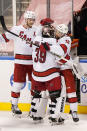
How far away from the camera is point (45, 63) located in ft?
16.4

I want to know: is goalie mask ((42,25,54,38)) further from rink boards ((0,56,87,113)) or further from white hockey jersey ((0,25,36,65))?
rink boards ((0,56,87,113))

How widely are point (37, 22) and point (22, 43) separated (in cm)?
91

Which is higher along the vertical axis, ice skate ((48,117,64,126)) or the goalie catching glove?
the goalie catching glove

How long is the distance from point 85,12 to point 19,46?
1095 mm

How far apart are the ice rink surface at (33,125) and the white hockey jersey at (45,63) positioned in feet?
1.70

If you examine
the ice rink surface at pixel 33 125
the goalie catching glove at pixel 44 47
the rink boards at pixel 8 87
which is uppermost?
the goalie catching glove at pixel 44 47

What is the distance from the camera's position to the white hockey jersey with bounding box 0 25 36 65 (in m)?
5.39

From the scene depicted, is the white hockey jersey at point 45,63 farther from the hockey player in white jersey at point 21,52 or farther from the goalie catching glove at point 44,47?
the hockey player in white jersey at point 21,52

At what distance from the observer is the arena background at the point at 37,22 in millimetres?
5840

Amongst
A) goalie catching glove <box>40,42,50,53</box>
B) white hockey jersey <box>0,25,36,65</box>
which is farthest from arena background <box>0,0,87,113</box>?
goalie catching glove <box>40,42,50,53</box>

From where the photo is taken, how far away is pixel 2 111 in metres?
5.93

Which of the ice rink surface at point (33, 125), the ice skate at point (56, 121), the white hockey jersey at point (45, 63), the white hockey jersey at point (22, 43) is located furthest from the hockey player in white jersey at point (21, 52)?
the ice skate at point (56, 121)

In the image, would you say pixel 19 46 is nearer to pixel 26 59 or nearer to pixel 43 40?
pixel 26 59

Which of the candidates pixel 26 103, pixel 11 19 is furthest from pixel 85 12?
pixel 26 103
